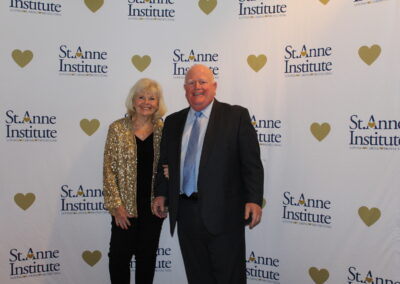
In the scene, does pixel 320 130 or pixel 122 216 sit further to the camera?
pixel 320 130

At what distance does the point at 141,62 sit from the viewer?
292 cm

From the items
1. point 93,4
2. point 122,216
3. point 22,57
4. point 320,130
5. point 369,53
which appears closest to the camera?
point 122,216

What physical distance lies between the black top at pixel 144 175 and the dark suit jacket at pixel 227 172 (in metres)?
0.32

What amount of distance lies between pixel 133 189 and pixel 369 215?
5.39 feet

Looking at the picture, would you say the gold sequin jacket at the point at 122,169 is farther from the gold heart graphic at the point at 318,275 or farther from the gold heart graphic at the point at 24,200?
the gold heart graphic at the point at 318,275

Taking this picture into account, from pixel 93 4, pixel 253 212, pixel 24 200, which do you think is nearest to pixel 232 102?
pixel 253 212

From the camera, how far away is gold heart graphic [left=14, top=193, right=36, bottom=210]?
2.76 meters

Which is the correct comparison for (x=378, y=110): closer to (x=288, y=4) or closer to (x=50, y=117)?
(x=288, y=4)

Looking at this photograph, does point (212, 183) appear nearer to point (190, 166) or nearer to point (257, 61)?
point (190, 166)

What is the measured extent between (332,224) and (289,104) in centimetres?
95

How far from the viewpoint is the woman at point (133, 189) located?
2.35m

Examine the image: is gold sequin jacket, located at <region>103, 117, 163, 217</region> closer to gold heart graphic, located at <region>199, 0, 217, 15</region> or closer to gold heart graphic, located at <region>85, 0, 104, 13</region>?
gold heart graphic, located at <region>85, 0, 104, 13</region>

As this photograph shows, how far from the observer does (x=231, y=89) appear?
9.47 ft

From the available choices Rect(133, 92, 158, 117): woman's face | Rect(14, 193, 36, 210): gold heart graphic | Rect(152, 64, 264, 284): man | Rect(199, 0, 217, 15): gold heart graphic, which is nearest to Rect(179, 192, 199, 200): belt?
Rect(152, 64, 264, 284): man
